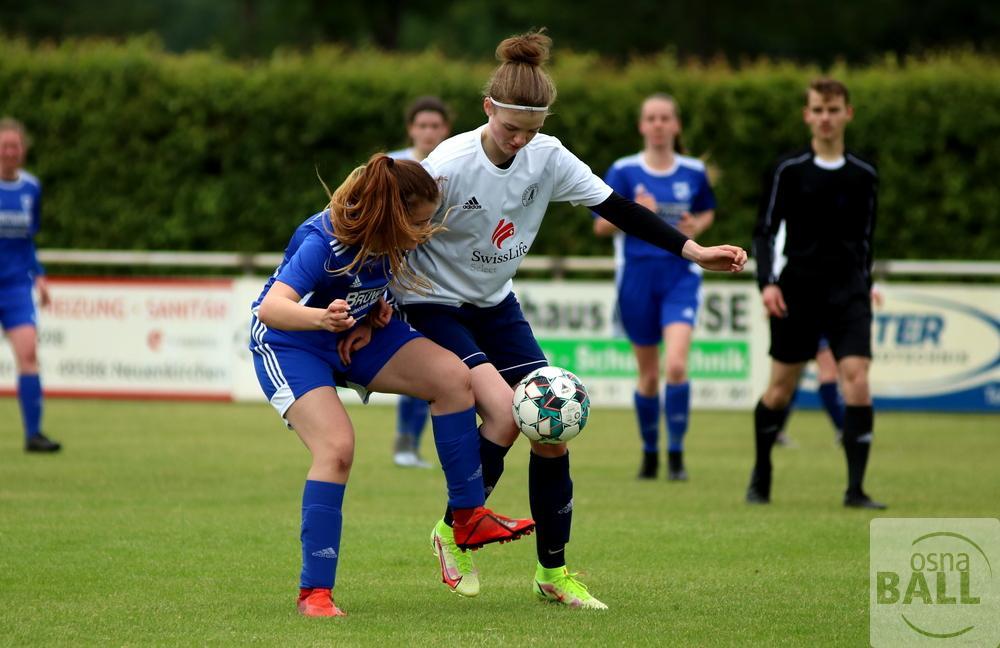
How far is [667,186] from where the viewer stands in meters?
11.0

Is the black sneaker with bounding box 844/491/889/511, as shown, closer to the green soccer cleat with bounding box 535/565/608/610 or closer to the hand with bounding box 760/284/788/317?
the hand with bounding box 760/284/788/317

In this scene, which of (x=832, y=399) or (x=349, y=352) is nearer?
(x=349, y=352)

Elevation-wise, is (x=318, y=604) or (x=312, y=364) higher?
(x=312, y=364)

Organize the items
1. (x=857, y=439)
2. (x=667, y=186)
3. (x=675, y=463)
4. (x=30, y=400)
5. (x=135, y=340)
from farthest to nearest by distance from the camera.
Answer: (x=135, y=340)
(x=30, y=400)
(x=667, y=186)
(x=675, y=463)
(x=857, y=439)

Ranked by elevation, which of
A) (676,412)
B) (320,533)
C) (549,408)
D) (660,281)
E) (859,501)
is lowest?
(859,501)

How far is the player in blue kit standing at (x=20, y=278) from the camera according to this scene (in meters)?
11.8

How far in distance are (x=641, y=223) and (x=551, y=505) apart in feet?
4.04

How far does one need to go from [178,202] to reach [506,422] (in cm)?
1415

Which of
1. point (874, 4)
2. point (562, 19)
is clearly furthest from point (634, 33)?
point (874, 4)

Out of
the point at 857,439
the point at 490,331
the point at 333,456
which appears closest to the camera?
the point at 333,456

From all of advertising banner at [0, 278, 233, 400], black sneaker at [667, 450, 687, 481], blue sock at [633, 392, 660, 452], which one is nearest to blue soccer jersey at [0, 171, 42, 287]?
advertising banner at [0, 278, 233, 400]

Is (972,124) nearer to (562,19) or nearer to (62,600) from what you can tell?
(62,600)

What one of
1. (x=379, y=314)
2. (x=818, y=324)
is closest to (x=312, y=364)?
(x=379, y=314)

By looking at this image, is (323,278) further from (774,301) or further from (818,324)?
(818,324)
